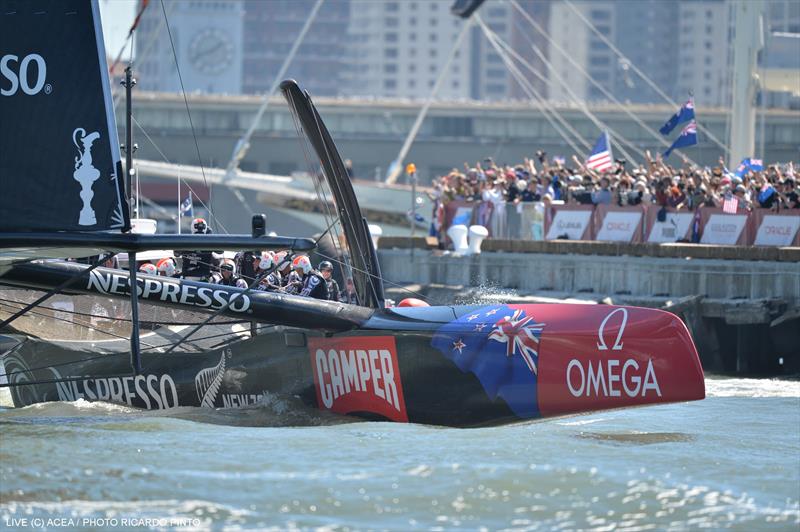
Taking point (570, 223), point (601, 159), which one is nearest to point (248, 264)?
point (570, 223)

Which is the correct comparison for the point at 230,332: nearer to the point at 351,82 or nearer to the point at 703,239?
the point at 703,239

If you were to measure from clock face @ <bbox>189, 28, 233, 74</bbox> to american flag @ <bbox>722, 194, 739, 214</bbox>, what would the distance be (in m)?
128

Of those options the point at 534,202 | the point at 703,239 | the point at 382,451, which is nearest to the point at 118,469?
the point at 382,451

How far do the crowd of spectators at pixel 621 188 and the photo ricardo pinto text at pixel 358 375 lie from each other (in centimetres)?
1023

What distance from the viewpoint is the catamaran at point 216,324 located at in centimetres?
1276

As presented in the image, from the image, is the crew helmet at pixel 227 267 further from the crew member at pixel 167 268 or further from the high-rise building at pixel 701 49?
the high-rise building at pixel 701 49

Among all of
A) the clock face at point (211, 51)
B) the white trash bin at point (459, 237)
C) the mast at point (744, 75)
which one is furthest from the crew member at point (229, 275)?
the clock face at point (211, 51)

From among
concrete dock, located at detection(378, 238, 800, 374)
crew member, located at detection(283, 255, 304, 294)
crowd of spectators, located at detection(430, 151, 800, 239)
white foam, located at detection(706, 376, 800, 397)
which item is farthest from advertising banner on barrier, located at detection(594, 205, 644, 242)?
crew member, located at detection(283, 255, 304, 294)

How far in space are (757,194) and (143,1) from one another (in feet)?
32.1

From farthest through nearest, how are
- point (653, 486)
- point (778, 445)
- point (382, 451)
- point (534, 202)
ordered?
point (534, 202) < point (778, 445) < point (382, 451) < point (653, 486)

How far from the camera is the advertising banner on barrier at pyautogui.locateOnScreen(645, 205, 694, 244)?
2367 centimetres

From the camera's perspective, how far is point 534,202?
26438mm

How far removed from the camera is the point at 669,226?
23812 mm

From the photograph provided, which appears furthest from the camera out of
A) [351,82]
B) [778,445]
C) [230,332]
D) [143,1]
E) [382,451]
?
[351,82]
